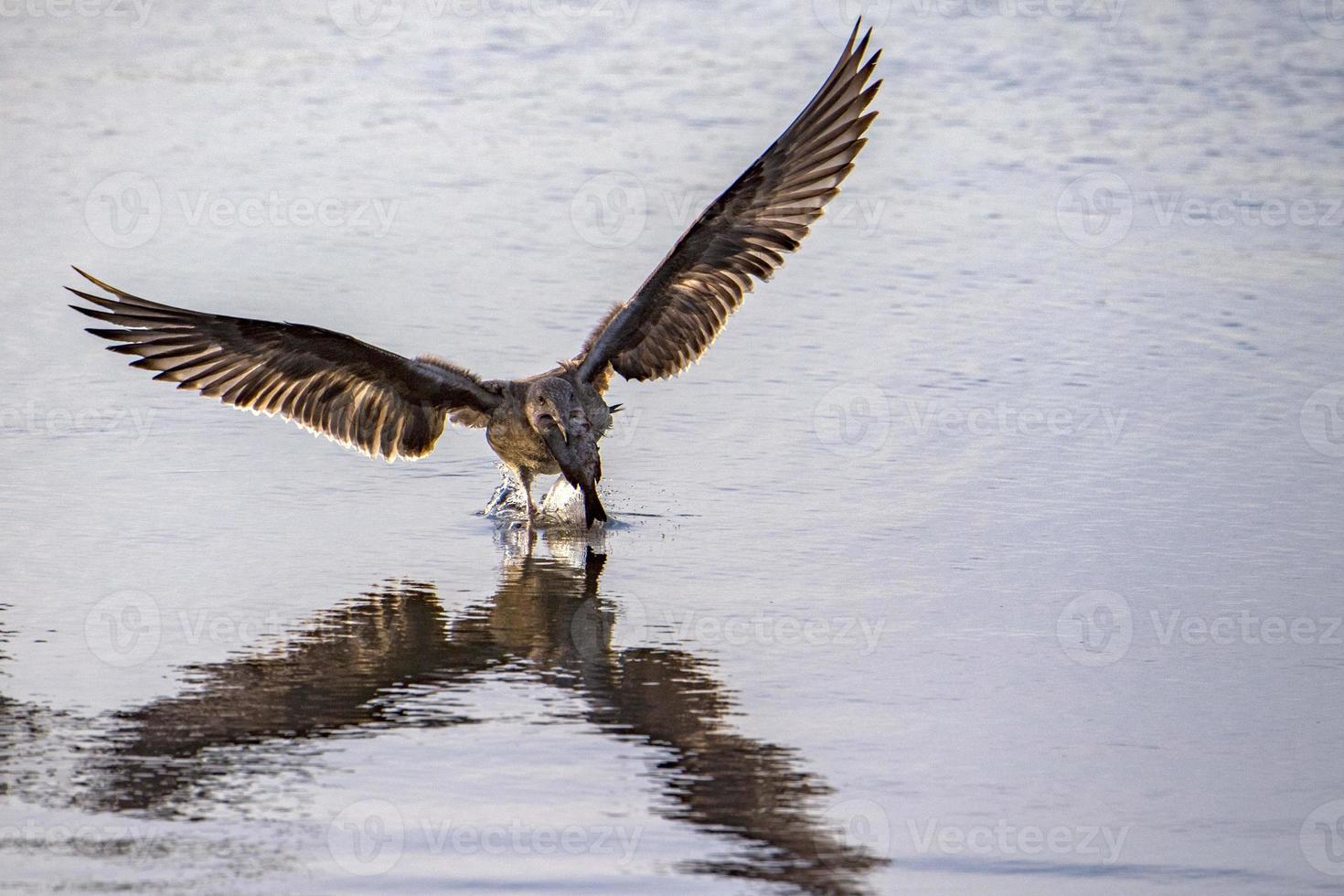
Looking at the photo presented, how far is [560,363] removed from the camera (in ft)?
29.7

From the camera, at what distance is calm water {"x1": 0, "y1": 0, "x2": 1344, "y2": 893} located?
5.66 meters

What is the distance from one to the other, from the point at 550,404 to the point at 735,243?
51.1 inches

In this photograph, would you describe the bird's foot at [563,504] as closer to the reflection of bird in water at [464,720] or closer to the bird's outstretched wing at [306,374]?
the bird's outstretched wing at [306,374]

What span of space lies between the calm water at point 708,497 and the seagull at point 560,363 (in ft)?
1.30

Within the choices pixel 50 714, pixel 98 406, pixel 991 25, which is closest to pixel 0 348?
pixel 98 406

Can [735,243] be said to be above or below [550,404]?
above

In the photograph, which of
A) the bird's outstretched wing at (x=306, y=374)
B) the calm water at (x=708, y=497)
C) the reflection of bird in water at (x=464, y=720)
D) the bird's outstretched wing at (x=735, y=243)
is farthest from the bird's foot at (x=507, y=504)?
the reflection of bird in water at (x=464, y=720)

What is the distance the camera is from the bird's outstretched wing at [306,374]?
26.9 feet

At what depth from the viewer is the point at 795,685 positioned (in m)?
6.70

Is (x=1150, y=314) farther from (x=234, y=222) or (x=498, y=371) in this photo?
(x=234, y=222)

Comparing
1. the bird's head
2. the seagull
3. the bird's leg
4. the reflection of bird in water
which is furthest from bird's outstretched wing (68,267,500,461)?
the reflection of bird in water

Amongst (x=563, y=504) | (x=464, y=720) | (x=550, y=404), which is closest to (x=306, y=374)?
(x=550, y=404)

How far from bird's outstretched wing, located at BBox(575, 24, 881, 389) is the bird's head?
338mm

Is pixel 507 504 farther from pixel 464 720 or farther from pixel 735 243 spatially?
pixel 464 720
